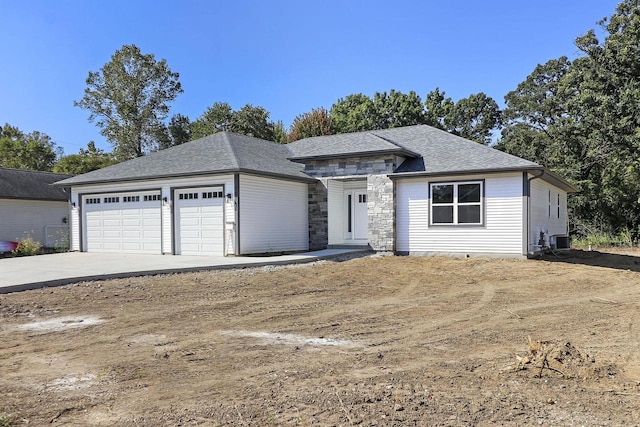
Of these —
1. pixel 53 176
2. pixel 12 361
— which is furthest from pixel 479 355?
pixel 53 176

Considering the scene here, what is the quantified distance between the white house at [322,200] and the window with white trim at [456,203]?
32 millimetres

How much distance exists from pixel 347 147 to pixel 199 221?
599 centimetres

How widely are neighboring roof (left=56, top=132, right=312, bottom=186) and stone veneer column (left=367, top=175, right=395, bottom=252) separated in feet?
8.38

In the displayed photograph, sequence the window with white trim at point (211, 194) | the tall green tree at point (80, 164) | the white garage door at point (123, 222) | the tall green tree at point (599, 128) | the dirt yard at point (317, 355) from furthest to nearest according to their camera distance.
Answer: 1. the tall green tree at point (80, 164)
2. the tall green tree at point (599, 128)
3. the white garage door at point (123, 222)
4. the window with white trim at point (211, 194)
5. the dirt yard at point (317, 355)

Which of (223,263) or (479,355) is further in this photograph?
(223,263)

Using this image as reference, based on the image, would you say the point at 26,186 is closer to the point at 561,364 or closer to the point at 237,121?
the point at 237,121

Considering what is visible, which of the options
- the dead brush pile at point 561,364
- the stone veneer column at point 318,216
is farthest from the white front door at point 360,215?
the dead brush pile at point 561,364

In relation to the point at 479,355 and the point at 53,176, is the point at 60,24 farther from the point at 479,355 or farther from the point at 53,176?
the point at 479,355

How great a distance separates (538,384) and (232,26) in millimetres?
20449

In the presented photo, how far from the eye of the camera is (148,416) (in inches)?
133

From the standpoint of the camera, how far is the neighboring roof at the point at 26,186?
22947mm

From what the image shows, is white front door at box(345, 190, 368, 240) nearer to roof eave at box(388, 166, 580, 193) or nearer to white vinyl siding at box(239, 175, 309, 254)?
white vinyl siding at box(239, 175, 309, 254)

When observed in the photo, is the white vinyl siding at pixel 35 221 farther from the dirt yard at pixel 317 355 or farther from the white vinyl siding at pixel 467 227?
the white vinyl siding at pixel 467 227

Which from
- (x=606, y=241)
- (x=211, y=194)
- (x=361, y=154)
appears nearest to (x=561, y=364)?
(x=361, y=154)
